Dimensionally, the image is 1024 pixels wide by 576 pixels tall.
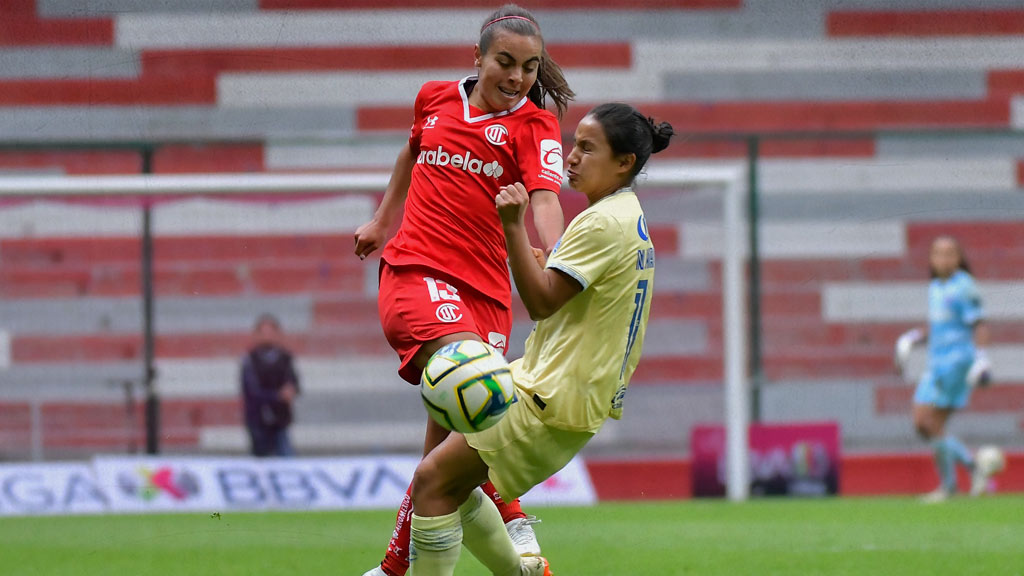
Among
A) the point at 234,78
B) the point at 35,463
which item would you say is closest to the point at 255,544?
the point at 35,463

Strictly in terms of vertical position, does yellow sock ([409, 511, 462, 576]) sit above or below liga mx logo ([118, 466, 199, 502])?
above

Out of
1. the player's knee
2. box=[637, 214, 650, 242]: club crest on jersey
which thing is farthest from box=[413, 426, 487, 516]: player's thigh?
box=[637, 214, 650, 242]: club crest on jersey

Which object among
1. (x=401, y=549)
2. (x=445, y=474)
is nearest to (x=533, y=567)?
(x=401, y=549)

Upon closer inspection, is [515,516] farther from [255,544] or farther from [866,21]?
[866,21]

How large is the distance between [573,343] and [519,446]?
314 millimetres

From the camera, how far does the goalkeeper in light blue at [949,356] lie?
32.3 ft

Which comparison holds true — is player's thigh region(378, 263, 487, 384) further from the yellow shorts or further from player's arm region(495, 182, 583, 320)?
player's arm region(495, 182, 583, 320)

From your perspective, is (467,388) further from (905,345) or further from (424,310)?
(905,345)

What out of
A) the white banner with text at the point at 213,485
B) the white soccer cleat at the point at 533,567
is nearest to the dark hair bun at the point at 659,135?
the white soccer cleat at the point at 533,567

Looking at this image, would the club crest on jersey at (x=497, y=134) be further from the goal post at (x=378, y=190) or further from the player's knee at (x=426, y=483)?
the goal post at (x=378, y=190)

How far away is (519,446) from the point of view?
361 centimetres

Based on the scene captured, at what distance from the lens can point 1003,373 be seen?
37.8 feet

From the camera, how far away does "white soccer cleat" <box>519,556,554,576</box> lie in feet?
13.2

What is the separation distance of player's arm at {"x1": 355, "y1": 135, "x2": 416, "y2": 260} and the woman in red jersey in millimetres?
173
